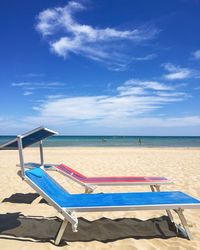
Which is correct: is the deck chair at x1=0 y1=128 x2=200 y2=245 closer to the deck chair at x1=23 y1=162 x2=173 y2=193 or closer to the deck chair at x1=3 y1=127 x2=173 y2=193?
the deck chair at x1=3 y1=127 x2=173 y2=193

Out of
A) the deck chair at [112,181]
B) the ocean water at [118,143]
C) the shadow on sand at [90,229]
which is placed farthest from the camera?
the ocean water at [118,143]

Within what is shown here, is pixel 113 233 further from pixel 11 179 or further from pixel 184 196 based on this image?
pixel 11 179

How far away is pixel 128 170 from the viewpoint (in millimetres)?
11539

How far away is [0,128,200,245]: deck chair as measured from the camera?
3.91 m

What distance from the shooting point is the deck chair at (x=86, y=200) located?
3.91 meters

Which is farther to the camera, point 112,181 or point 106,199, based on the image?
point 112,181

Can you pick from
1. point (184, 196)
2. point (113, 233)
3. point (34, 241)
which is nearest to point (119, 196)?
point (113, 233)

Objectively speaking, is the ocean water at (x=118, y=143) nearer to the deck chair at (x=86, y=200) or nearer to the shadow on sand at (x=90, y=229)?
the shadow on sand at (x=90, y=229)

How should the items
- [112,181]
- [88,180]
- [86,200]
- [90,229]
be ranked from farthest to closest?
1. [88,180]
2. [112,181]
3. [90,229]
4. [86,200]

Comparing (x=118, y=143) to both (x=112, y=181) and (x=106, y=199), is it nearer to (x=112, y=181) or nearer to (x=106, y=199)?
(x=112, y=181)

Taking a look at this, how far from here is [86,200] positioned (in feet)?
13.8

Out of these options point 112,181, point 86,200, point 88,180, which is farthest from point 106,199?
point 88,180

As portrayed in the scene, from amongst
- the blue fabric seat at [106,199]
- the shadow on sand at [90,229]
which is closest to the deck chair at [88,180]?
the blue fabric seat at [106,199]

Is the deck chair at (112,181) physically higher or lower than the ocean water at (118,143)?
lower
